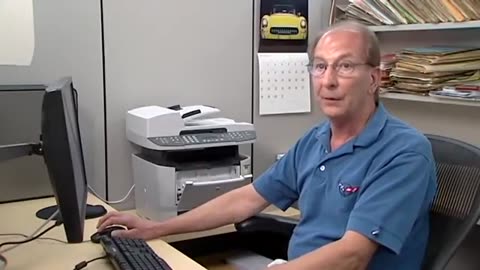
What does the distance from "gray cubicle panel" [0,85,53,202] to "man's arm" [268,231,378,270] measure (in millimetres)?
1145

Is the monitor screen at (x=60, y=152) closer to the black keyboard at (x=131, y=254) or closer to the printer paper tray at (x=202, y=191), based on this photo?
the black keyboard at (x=131, y=254)

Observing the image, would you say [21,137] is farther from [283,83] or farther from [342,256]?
[342,256]

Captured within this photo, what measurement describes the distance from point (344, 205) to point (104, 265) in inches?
26.5

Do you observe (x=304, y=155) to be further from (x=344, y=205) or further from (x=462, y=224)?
(x=462, y=224)

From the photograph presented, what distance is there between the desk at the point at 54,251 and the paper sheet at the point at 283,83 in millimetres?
1072

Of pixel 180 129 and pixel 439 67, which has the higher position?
pixel 439 67

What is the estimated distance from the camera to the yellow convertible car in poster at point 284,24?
262 centimetres

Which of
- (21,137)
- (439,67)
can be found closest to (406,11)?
(439,67)

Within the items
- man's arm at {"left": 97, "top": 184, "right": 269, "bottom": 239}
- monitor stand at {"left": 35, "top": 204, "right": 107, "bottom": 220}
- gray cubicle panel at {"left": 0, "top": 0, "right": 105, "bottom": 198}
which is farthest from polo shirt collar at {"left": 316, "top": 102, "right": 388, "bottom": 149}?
gray cubicle panel at {"left": 0, "top": 0, "right": 105, "bottom": 198}

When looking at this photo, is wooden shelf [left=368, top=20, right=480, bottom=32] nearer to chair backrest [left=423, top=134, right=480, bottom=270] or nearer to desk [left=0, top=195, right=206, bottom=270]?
chair backrest [left=423, top=134, right=480, bottom=270]

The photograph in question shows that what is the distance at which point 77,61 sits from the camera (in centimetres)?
225

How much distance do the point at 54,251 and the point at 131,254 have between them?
0.91ft

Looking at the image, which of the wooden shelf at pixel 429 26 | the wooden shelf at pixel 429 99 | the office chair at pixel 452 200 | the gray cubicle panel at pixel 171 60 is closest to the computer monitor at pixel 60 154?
the office chair at pixel 452 200

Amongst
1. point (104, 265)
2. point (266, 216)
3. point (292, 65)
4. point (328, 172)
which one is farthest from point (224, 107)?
point (104, 265)
